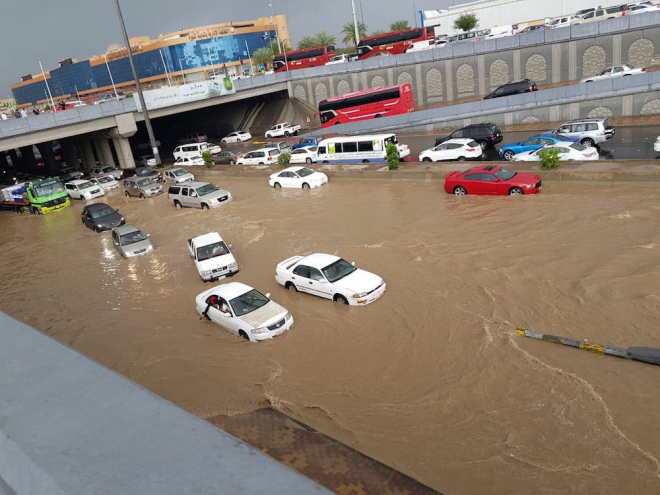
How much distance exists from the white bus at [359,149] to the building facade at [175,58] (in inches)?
3045

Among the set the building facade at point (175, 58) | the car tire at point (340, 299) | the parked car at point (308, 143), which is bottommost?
the car tire at point (340, 299)

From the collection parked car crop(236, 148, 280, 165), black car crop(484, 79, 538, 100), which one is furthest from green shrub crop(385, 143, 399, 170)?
black car crop(484, 79, 538, 100)

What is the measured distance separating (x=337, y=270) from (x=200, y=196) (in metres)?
14.3

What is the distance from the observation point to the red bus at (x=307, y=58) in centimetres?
5644

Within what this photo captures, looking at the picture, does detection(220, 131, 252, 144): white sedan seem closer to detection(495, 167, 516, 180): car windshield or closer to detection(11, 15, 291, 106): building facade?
detection(495, 167, 516, 180): car windshield

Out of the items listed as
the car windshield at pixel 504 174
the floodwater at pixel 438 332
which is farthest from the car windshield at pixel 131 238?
the car windshield at pixel 504 174

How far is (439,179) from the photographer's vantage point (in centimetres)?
2459

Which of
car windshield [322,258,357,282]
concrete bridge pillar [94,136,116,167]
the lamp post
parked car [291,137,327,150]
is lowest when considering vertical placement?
car windshield [322,258,357,282]

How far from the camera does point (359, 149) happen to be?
29.6m

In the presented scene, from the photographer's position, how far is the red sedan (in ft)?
66.4

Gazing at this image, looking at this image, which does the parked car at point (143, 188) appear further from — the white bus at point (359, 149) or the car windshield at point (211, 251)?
the car windshield at point (211, 251)

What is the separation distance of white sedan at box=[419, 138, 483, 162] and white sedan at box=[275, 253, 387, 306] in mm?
14462

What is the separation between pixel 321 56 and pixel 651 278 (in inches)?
1969

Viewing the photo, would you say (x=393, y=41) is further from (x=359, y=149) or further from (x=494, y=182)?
(x=494, y=182)
